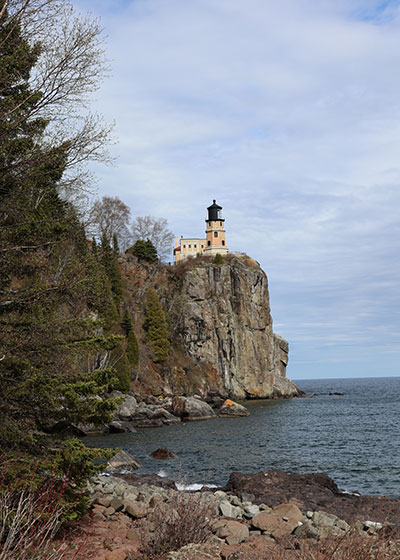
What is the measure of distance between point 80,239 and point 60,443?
17.5ft

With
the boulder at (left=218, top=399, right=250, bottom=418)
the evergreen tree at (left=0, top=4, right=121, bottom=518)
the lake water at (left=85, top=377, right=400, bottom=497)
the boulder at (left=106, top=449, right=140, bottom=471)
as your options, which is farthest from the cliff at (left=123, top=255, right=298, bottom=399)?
the evergreen tree at (left=0, top=4, right=121, bottom=518)

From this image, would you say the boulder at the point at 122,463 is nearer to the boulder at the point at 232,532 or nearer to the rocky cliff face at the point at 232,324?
the boulder at the point at 232,532

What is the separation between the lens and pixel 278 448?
101ft

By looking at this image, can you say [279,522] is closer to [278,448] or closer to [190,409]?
[278,448]

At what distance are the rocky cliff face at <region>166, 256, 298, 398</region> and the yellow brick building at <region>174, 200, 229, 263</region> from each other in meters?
7.88

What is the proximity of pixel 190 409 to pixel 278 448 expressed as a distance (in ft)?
62.6

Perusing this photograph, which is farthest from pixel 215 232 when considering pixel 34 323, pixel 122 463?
pixel 34 323

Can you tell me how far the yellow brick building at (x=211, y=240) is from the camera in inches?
3473

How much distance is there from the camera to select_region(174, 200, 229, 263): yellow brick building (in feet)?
289

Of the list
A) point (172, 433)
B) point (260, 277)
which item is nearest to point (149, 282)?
point (260, 277)

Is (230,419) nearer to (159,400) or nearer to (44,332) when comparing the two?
(159,400)

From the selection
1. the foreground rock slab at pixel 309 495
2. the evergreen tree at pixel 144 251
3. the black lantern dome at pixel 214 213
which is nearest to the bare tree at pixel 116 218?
the evergreen tree at pixel 144 251

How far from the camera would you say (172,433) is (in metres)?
37.6

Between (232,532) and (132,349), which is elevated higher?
(132,349)
